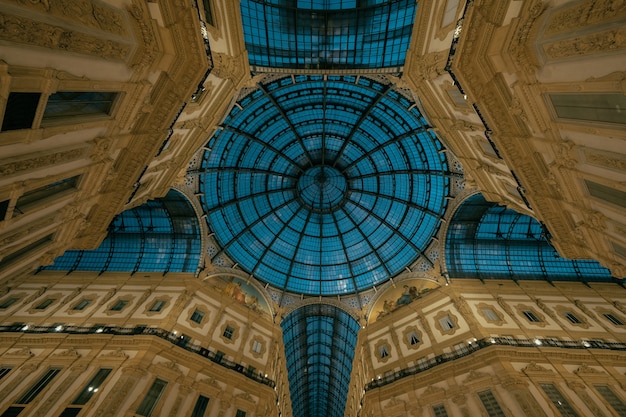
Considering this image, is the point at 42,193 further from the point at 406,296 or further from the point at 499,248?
the point at 499,248

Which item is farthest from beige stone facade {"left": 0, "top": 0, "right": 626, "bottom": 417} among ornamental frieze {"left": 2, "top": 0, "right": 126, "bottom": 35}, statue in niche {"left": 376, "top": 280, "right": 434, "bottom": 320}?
statue in niche {"left": 376, "top": 280, "right": 434, "bottom": 320}

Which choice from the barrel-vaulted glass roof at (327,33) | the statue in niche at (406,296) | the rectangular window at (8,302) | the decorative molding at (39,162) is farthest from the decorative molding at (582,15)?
the rectangular window at (8,302)

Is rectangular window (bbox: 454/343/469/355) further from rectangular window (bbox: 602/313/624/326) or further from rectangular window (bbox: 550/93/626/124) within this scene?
rectangular window (bbox: 550/93/626/124)

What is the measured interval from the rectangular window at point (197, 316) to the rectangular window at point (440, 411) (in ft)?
62.4

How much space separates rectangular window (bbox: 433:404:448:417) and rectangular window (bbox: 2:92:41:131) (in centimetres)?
2584

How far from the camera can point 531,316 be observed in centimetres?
2466

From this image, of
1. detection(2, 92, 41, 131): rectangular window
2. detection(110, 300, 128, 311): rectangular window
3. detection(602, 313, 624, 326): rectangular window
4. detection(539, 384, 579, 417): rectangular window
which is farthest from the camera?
detection(110, 300, 128, 311): rectangular window

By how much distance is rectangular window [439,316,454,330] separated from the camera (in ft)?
82.5

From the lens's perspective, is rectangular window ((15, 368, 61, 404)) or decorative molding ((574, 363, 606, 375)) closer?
rectangular window ((15, 368, 61, 404))

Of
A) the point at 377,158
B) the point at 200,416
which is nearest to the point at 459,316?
the point at 377,158

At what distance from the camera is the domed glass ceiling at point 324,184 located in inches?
1154

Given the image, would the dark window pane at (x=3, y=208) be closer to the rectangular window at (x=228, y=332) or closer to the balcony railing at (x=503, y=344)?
the rectangular window at (x=228, y=332)

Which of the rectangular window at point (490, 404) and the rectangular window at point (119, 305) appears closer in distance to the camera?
the rectangular window at point (490, 404)

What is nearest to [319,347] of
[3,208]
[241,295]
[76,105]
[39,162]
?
[241,295]
